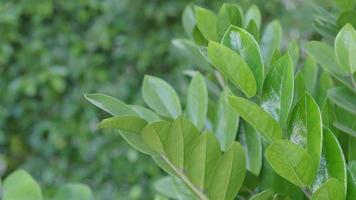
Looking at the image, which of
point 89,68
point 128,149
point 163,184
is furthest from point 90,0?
point 163,184

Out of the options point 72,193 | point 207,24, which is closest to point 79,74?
point 72,193

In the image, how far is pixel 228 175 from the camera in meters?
0.56

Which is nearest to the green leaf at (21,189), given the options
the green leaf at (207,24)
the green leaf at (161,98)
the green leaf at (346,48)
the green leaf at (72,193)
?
the green leaf at (72,193)

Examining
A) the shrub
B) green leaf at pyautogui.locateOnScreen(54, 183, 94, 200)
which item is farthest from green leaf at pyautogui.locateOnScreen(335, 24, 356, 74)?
green leaf at pyautogui.locateOnScreen(54, 183, 94, 200)

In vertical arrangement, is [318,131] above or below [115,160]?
above

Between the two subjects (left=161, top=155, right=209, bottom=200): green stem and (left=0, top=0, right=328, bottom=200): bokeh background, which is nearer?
(left=161, top=155, right=209, bottom=200): green stem

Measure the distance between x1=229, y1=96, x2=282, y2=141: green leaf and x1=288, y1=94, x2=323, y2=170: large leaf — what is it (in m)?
0.02

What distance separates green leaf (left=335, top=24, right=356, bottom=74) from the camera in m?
0.57

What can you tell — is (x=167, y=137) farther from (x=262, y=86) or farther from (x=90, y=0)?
(x=90, y=0)

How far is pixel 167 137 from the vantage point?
1.86ft

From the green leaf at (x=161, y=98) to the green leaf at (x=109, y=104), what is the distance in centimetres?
14

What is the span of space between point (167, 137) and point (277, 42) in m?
0.30

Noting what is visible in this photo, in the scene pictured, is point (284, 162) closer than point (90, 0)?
Yes

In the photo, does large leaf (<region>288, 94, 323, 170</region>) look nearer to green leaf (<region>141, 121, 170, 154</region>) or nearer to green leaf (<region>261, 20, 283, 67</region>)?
green leaf (<region>141, 121, 170, 154</region>)
